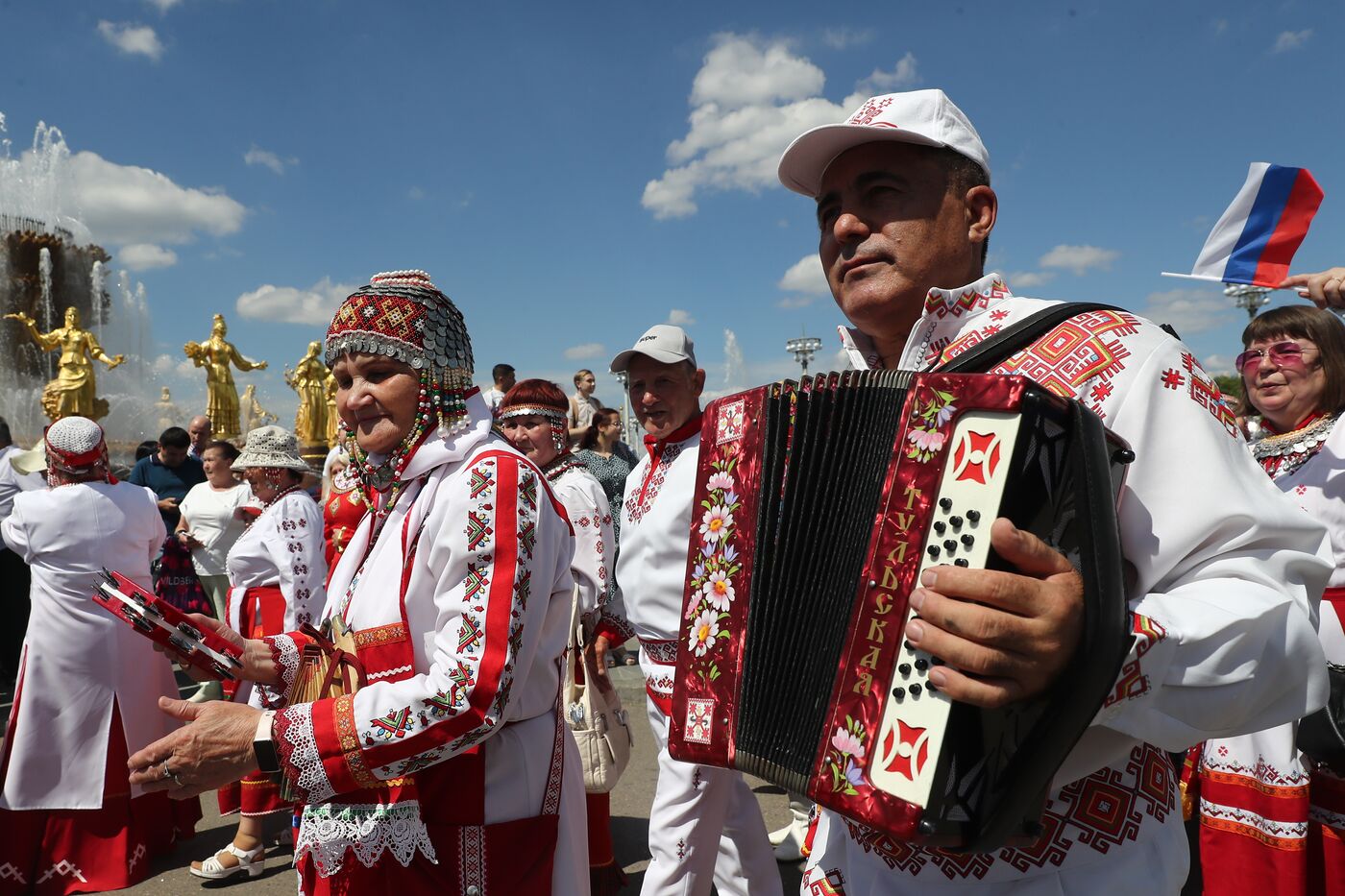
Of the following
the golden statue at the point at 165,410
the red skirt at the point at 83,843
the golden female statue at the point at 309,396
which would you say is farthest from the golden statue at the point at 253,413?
the red skirt at the point at 83,843

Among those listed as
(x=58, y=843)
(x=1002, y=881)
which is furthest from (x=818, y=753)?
(x=58, y=843)

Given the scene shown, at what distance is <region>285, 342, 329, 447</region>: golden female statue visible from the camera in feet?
60.1

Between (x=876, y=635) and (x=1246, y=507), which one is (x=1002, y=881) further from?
(x=1246, y=507)

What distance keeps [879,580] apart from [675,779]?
2.43m

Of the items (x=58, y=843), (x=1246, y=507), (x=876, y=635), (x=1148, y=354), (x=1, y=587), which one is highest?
(x=1148, y=354)

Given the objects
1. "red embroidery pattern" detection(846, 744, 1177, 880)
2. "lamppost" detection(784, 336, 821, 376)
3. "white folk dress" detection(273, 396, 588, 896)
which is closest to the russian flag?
"red embroidery pattern" detection(846, 744, 1177, 880)

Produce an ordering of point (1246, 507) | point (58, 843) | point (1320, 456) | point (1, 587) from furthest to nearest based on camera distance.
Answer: point (1, 587), point (58, 843), point (1320, 456), point (1246, 507)

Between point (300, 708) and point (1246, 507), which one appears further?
point (300, 708)

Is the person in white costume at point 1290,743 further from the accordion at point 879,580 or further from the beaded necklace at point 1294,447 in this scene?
the accordion at point 879,580

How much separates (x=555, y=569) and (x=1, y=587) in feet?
29.0

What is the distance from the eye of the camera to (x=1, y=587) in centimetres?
845

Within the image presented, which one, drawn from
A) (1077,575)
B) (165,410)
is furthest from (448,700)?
(165,410)

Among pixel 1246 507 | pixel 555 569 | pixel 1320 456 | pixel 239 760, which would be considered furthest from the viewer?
pixel 1320 456

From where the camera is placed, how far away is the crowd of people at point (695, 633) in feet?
4.22
